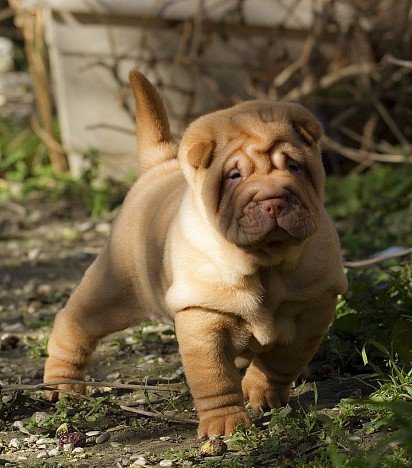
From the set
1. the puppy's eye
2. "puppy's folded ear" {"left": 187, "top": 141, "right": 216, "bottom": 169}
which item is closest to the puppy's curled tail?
"puppy's folded ear" {"left": 187, "top": 141, "right": 216, "bottom": 169}

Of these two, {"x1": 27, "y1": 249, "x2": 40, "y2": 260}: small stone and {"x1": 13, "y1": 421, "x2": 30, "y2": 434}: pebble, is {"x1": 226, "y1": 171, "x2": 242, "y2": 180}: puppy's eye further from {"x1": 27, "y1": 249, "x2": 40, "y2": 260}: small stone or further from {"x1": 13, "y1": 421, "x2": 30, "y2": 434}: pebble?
{"x1": 27, "y1": 249, "x2": 40, "y2": 260}: small stone

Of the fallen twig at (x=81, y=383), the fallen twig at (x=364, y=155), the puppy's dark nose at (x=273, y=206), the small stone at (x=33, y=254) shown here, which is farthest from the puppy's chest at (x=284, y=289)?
the fallen twig at (x=364, y=155)

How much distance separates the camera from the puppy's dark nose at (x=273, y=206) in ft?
8.19

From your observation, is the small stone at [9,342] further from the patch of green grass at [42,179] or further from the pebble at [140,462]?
the patch of green grass at [42,179]

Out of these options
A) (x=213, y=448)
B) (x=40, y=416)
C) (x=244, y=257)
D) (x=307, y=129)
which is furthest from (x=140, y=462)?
(x=307, y=129)

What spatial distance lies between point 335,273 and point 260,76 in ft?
14.1

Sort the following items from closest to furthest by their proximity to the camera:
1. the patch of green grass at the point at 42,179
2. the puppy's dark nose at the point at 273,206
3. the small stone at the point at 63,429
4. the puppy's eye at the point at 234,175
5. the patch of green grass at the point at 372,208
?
the puppy's dark nose at the point at 273,206
the puppy's eye at the point at 234,175
the small stone at the point at 63,429
the patch of green grass at the point at 372,208
the patch of green grass at the point at 42,179

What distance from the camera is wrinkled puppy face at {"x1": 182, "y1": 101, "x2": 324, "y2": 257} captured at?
253cm

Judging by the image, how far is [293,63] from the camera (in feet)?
22.8

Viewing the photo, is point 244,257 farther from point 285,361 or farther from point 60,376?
point 60,376

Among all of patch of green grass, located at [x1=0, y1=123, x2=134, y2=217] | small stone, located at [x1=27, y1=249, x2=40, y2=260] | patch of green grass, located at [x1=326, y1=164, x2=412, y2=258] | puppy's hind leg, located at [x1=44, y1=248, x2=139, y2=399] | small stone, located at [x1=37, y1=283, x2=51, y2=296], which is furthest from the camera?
patch of green grass, located at [x1=0, y1=123, x2=134, y2=217]

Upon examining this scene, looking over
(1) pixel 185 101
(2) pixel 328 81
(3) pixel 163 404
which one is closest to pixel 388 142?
(2) pixel 328 81

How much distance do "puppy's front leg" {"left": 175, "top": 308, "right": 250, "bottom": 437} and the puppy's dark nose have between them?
41 cm

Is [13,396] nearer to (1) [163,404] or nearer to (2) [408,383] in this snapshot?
(1) [163,404]
